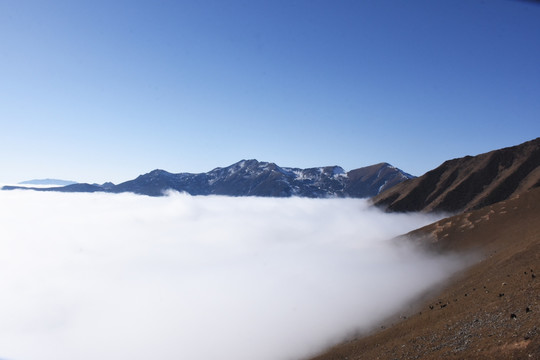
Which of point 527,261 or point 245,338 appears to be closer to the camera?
point 527,261

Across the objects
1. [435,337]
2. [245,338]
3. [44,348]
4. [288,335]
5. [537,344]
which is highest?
[537,344]

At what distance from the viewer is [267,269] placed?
190m

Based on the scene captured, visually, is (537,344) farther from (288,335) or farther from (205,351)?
(205,351)

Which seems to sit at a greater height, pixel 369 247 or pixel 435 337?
pixel 435 337

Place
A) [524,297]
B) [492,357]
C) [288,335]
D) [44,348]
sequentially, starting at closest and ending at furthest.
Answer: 1. [492,357]
2. [524,297]
3. [288,335]
4. [44,348]

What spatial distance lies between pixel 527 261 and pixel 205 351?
84.4m

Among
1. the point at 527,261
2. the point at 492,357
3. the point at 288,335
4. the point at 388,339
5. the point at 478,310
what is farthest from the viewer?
the point at 288,335

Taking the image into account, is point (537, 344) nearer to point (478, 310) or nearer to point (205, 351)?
point (478, 310)

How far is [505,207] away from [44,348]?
229176mm

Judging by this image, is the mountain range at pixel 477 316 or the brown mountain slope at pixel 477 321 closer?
the brown mountain slope at pixel 477 321

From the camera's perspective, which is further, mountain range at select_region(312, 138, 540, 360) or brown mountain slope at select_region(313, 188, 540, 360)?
mountain range at select_region(312, 138, 540, 360)

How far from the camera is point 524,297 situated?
102 feet

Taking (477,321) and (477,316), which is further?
(477,316)

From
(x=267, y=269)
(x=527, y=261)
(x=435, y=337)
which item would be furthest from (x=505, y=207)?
(x=267, y=269)
